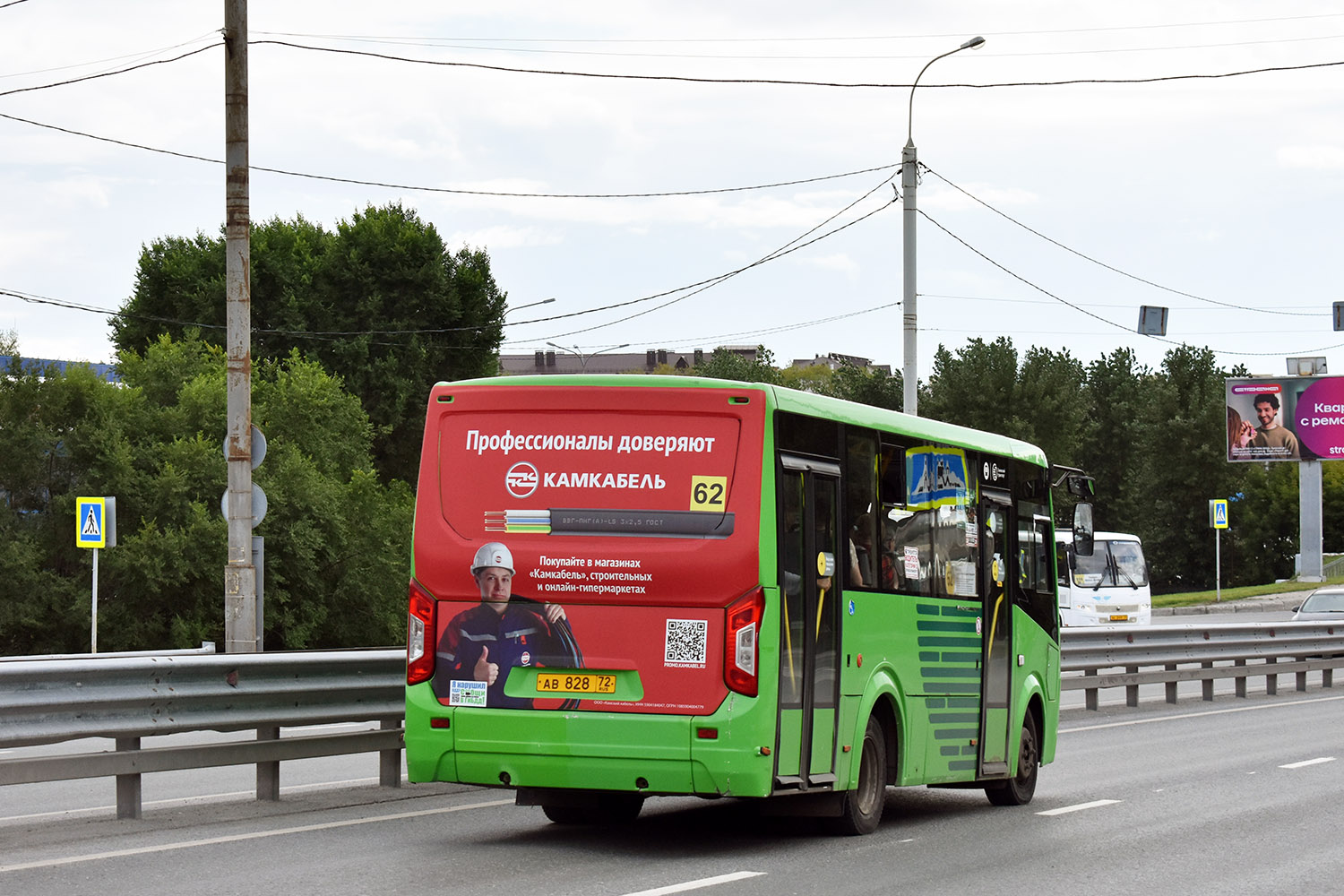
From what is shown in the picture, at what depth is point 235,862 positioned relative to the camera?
882cm

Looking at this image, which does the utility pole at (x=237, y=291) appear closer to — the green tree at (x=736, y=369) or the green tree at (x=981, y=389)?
the green tree at (x=981, y=389)

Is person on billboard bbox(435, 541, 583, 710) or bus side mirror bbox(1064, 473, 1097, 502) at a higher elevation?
bus side mirror bbox(1064, 473, 1097, 502)

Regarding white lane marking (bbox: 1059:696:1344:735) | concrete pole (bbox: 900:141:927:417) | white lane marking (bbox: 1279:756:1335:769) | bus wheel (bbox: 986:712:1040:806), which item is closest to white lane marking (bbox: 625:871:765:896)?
bus wheel (bbox: 986:712:1040:806)

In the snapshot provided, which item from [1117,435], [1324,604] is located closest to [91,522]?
[1324,604]

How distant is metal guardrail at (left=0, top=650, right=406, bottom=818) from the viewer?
31.1 feet

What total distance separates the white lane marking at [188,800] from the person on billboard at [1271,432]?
187 feet

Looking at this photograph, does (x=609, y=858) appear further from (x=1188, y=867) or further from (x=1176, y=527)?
(x=1176, y=527)

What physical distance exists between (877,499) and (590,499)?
2.10 m

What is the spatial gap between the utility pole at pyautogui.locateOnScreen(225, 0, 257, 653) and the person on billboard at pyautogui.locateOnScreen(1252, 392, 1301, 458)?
175ft

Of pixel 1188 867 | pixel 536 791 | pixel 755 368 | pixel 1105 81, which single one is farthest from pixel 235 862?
pixel 755 368

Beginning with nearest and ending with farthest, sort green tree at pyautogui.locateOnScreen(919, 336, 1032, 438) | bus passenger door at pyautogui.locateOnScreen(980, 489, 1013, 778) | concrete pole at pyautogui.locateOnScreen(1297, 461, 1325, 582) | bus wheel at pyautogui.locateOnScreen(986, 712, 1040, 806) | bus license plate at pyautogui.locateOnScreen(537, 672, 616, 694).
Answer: bus license plate at pyautogui.locateOnScreen(537, 672, 616, 694), bus passenger door at pyautogui.locateOnScreen(980, 489, 1013, 778), bus wheel at pyautogui.locateOnScreen(986, 712, 1040, 806), concrete pole at pyautogui.locateOnScreen(1297, 461, 1325, 582), green tree at pyautogui.locateOnScreen(919, 336, 1032, 438)

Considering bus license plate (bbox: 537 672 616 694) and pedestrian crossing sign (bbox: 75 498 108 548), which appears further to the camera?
pedestrian crossing sign (bbox: 75 498 108 548)

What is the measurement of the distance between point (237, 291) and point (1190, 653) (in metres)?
13.7

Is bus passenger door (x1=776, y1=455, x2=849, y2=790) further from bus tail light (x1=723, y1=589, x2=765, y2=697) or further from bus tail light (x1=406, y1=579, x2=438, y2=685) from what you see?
bus tail light (x1=406, y1=579, x2=438, y2=685)
